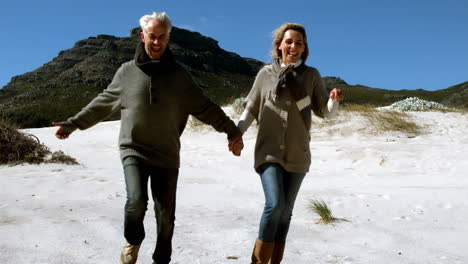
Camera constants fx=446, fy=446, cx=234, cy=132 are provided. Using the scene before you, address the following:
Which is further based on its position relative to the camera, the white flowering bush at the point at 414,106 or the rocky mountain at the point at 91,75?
the rocky mountain at the point at 91,75

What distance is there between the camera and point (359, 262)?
11.9 feet

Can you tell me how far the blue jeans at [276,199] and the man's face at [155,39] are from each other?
3.62 feet

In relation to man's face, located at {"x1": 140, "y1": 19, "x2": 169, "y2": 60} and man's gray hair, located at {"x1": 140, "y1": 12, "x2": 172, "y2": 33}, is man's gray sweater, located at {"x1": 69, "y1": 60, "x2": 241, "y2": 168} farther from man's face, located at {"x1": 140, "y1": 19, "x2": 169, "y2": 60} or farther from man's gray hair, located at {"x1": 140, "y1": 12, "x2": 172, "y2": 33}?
man's gray hair, located at {"x1": 140, "y1": 12, "x2": 172, "y2": 33}

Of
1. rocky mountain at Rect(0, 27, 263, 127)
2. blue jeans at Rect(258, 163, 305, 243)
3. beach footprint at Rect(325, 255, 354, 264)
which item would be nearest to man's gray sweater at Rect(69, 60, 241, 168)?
blue jeans at Rect(258, 163, 305, 243)

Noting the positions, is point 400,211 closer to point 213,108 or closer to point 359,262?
point 359,262

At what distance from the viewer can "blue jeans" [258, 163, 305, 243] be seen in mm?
2936

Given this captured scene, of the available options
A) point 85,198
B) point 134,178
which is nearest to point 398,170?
point 85,198

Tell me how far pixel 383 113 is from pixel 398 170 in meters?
5.06

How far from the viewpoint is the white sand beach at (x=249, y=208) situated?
3.81m

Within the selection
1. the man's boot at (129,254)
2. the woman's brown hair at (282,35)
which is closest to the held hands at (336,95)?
the woman's brown hair at (282,35)

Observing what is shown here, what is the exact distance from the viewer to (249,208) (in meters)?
5.76

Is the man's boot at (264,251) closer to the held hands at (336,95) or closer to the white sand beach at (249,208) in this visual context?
the white sand beach at (249,208)

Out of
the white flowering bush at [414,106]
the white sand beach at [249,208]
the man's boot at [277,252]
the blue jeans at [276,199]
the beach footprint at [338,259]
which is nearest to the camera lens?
the blue jeans at [276,199]

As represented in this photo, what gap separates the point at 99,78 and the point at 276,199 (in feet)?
219
